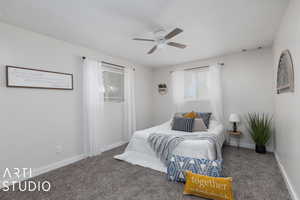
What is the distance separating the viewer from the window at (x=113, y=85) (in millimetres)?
3631

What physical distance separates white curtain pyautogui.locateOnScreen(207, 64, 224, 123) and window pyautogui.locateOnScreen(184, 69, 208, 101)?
291 millimetres

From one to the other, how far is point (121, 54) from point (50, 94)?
5.91 feet

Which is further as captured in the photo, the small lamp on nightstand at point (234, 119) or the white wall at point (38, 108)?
the small lamp on nightstand at point (234, 119)

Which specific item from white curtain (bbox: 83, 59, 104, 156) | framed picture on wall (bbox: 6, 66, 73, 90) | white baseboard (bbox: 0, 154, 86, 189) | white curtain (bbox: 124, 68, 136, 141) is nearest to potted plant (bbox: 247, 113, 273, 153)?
white curtain (bbox: 124, 68, 136, 141)

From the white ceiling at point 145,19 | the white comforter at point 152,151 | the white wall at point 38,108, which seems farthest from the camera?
the white comforter at point 152,151

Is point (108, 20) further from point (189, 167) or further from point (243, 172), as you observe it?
point (243, 172)

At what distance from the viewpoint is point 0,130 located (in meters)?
2.07

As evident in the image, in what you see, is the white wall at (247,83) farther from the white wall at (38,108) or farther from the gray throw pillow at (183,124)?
the white wall at (38,108)

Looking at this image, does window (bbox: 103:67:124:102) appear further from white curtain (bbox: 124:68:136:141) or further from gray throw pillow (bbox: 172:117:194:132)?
Result: gray throw pillow (bbox: 172:117:194:132)

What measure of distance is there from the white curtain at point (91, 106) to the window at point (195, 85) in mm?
2537

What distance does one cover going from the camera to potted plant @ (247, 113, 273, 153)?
10.0ft

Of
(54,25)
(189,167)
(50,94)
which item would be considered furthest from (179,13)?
(50,94)

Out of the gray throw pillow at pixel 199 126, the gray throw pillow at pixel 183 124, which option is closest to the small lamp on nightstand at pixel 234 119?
the gray throw pillow at pixel 199 126

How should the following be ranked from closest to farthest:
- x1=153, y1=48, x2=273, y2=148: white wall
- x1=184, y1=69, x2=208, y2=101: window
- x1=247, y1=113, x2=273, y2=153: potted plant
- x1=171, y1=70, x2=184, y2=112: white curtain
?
x1=247, y1=113, x2=273, y2=153: potted plant < x1=153, y1=48, x2=273, y2=148: white wall < x1=184, y1=69, x2=208, y2=101: window < x1=171, y1=70, x2=184, y2=112: white curtain
